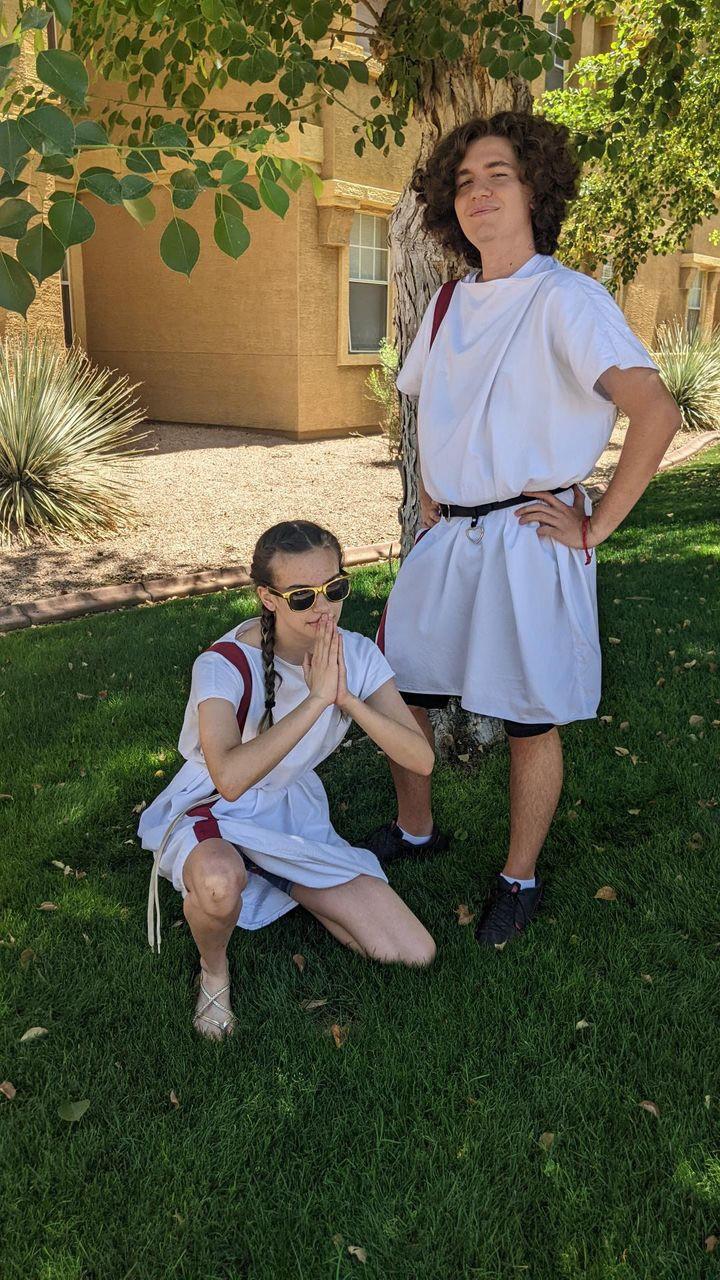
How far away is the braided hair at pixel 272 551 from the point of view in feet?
8.68

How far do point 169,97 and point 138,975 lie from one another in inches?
158

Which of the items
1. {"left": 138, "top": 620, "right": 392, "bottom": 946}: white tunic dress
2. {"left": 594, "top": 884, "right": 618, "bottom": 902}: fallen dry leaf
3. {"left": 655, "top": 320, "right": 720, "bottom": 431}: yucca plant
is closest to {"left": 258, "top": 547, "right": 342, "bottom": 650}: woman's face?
{"left": 138, "top": 620, "right": 392, "bottom": 946}: white tunic dress

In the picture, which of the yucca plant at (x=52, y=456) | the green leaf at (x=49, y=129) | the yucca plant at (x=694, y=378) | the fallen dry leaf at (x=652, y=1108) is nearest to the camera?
the green leaf at (x=49, y=129)

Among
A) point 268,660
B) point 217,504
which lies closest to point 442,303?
point 268,660

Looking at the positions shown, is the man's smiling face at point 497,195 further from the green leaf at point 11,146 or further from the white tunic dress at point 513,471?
the green leaf at point 11,146

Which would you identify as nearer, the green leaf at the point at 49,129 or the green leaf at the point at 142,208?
the green leaf at the point at 49,129

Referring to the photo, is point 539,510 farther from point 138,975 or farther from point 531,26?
point 531,26

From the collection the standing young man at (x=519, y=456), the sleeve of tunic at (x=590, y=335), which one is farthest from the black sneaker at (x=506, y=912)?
the sleeve of tunic at (x=590, y=335)

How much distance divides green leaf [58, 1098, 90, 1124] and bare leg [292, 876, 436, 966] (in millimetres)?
826

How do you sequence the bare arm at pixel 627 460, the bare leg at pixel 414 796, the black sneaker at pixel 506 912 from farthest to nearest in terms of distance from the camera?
the bare leg at pixel 414 796
the black sneaker at pixel 506 912
the bare arm at pixel 627 460

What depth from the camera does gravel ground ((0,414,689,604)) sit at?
7.32 m

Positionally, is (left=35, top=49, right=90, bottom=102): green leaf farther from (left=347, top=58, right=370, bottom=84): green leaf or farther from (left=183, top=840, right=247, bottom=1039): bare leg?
(left=347, top=58, right=370, bottom=84): green leaf

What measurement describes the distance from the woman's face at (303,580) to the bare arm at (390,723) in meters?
0.15

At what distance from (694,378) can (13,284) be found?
1556cm
